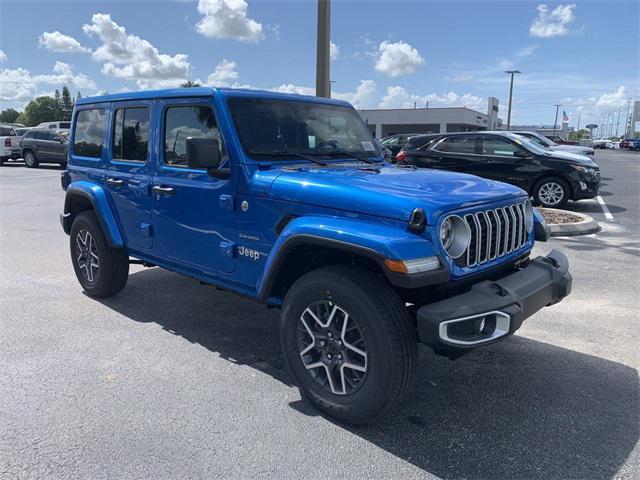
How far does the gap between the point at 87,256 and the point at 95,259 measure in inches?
6.2

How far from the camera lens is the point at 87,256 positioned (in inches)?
207

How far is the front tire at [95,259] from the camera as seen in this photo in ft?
16.4

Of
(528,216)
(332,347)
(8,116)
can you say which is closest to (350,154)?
(528,216)

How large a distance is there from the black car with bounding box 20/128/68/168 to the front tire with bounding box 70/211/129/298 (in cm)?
1861

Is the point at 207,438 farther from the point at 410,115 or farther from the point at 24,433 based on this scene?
the point at 410,115

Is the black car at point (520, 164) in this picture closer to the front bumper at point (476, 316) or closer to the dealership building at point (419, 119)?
the front bumper at point (476, 316)

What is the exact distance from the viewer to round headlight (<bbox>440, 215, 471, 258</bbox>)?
114 inches

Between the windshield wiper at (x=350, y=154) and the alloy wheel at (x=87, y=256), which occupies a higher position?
the windshield wiper at (x=350, y=154)

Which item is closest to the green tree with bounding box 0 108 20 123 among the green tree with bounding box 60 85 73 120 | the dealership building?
the green tree with bounding box 60 85 73 120

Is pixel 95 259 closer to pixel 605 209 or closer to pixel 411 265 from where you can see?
pixel 411 265

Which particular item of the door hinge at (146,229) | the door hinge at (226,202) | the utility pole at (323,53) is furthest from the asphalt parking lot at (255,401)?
the utility pole at (323,53)

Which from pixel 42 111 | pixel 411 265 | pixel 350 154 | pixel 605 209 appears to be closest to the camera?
pixel 411 265

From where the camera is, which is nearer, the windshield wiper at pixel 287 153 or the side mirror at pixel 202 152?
the side mirror at pixel 202 152

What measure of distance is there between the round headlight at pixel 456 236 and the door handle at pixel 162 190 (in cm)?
217
